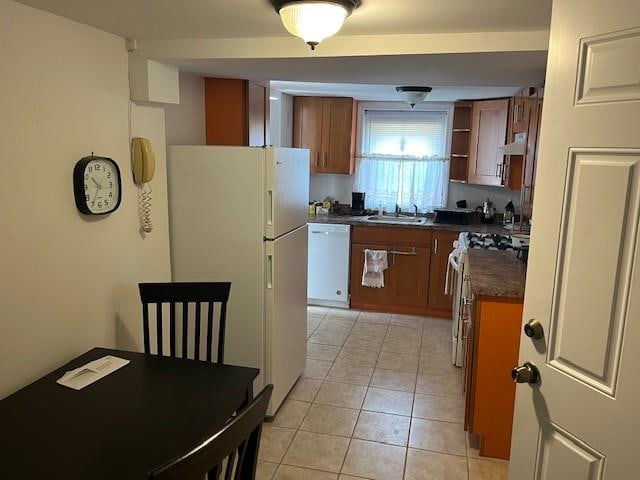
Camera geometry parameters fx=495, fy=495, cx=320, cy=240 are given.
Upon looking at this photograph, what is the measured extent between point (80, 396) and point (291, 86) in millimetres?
3395

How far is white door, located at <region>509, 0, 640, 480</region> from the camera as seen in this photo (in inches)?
46.7

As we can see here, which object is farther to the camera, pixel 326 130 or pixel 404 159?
pixel 404 159

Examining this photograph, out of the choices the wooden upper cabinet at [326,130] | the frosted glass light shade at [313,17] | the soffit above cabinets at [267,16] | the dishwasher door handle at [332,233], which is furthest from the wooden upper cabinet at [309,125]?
the frosted glass light shade at [313,17]

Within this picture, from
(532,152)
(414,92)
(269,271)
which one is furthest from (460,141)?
(269,271)

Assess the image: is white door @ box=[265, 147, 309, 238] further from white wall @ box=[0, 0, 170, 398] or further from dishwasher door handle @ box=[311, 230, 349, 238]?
dishwasher door handle @ box=[311, 230, 349, 238]

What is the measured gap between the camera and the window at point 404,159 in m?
5.25

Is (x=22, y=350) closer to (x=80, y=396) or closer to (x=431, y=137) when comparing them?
(x=80, y=396)

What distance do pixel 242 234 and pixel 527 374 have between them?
67.4 inches

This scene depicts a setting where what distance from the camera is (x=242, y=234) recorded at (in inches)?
109

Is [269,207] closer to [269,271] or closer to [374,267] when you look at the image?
[269,271]

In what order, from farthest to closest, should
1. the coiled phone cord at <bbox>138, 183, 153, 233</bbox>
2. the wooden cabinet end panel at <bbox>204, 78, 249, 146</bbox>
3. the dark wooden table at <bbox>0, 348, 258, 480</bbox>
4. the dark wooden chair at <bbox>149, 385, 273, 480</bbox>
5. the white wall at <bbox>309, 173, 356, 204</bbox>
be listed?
the white wall at <bbox>309, 173, 356, 204</bbox> → the wooden cabinet end panel at <bbox>204, 78, 249, 146</bbox> → the coiled phone cord at <bbox>138, 183, 153, 233</bbox> → the dark wooden table at <bbox>0, 348, 258, 480</bbox> → the dark wooden chair at <bbox>149, 385, 273, 480</bbox>

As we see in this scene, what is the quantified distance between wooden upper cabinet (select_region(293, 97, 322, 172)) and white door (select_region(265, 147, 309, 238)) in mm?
2152

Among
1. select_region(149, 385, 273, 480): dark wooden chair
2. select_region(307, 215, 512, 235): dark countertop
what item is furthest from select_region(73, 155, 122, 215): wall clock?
select_region(307, 215, 512, 235): dark countertop

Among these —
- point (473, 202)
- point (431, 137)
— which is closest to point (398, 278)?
point (473, 202)
